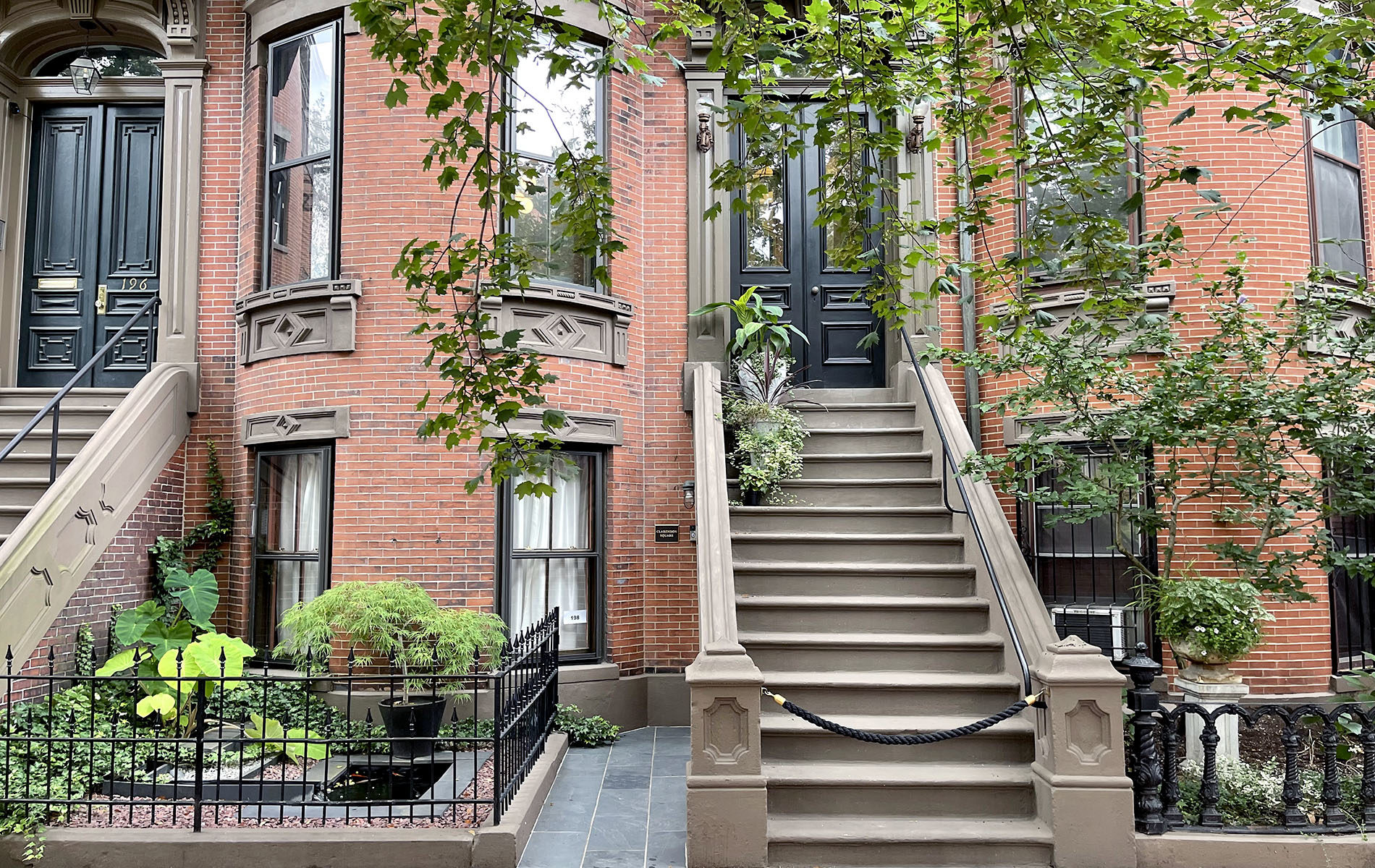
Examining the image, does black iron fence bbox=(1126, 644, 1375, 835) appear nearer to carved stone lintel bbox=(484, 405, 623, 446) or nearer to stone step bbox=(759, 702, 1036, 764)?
stone step bbox=(759, 702, 1036, 764)

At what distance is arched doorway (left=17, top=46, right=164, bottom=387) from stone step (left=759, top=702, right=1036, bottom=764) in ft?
26.1

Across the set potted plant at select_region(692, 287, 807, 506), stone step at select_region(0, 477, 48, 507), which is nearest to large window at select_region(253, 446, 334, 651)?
stone step at select_region(0, 477, 48, 507)

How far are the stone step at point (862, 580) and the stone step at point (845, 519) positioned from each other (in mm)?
→ 616

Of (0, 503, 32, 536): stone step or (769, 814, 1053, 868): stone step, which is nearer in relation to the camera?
(769, 814, 1053, 868): stone step

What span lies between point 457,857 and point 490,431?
3.96m

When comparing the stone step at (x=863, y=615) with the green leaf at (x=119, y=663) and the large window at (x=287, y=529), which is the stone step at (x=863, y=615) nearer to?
the large window at (x=287, y=529)

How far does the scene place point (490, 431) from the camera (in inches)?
340

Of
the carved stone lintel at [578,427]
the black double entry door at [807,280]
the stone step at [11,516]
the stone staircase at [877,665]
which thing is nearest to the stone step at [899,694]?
the stone staircase at [877,665]

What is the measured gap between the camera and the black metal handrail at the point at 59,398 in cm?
768

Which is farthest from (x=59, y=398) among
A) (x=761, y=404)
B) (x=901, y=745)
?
(x=901, y=745)

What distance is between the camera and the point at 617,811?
261 inches

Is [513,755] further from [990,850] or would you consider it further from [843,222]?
[843,222]

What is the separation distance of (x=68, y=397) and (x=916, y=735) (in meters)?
8.40

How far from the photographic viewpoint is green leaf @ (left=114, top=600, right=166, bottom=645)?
7.94 meters
